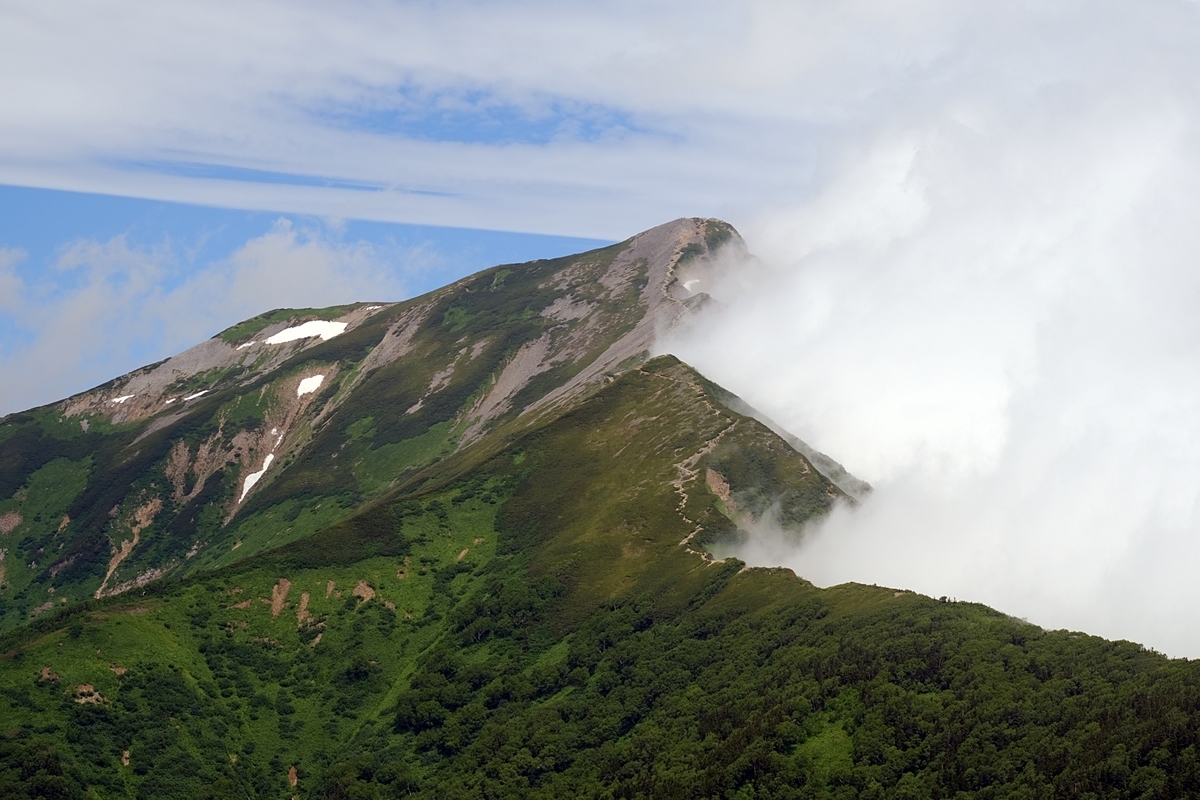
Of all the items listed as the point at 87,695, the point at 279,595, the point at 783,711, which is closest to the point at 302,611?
the point at 279,595

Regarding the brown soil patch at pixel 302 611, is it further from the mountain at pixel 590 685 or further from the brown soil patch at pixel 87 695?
the brown soil patch at pixel 87 695

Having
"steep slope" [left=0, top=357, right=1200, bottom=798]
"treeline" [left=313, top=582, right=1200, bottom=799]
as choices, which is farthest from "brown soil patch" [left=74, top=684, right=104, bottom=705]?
"treeline" [left=313, top=582, right=1200, bottom=799]

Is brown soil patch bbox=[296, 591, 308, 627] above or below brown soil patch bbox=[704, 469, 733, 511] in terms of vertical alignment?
below

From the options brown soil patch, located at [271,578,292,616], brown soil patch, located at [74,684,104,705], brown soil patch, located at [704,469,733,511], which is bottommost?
brown soil patch, located at [74,684,104,705]

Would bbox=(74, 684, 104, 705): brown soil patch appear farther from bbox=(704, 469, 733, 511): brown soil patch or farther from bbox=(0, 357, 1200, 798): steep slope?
bbox=(704, 469, 733, 511): brown soil patch

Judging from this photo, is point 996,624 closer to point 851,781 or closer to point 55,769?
point 851,781

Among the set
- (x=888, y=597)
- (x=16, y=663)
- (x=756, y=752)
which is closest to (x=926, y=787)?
(x=756, y=752)

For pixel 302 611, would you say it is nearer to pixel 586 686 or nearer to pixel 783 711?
pixel 586 686
